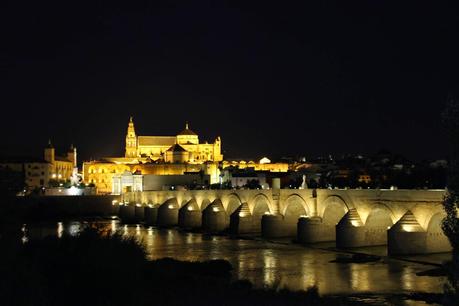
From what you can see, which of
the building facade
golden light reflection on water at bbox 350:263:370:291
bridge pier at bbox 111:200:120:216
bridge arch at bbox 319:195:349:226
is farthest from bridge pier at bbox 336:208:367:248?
the building facade

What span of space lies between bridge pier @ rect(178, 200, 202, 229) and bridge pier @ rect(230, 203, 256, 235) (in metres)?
8.21

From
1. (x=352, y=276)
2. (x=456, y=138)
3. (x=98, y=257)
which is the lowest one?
(x=352, y=276)

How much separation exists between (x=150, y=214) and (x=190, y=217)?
9.66 metres

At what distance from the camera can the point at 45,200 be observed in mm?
72438

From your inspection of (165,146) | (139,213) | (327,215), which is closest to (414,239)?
(327,215)

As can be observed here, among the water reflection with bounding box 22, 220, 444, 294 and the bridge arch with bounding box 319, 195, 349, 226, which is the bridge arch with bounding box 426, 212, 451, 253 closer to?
the water reflection with bounding box 22, 220, 444, 294

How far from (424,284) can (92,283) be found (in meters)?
11.3

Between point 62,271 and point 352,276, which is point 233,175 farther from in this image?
point 62,271

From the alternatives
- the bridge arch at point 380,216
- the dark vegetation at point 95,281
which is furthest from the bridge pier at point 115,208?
Result: the dark vegetation at point 95,281

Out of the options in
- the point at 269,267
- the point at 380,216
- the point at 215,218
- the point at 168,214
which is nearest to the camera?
the point at 269,267

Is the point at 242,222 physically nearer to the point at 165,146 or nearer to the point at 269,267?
the point at 269,267

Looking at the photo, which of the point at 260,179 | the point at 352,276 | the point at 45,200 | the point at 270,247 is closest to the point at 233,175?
the point at 260,179

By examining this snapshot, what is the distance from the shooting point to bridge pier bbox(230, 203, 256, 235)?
144 ft

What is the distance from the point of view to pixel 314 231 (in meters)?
35.6
